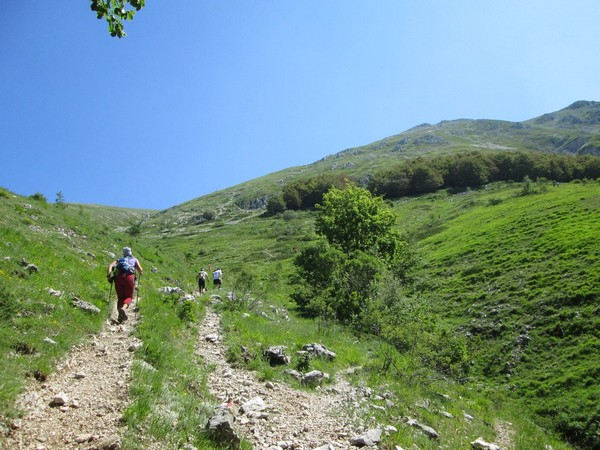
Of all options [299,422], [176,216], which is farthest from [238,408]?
[176,216]

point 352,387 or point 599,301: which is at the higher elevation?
point 352,387

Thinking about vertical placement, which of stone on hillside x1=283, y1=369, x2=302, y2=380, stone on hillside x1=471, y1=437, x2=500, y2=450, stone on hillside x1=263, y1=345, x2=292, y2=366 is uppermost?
stone on hillside x1=263, y1=345, x2=292, y2=366

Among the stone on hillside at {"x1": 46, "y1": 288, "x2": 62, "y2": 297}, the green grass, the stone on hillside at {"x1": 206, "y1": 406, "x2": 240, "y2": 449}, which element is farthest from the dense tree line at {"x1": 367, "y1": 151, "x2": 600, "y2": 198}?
the stone on hillside at {"x1": 206, "y1": 406, "x2": 240, "y2": 449}

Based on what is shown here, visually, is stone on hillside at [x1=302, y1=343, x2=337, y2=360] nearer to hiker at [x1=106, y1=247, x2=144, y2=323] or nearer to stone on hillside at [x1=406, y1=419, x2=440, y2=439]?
stone on hillside at [x1=406, y1=419, x2=440, y2=439]

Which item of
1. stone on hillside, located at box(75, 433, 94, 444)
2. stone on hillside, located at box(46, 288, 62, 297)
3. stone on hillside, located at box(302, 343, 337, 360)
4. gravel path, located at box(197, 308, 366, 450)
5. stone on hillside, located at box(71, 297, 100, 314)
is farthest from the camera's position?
stone on hillside, located at box(302, 343, 337, 360)

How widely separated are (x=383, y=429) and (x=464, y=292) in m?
31.8

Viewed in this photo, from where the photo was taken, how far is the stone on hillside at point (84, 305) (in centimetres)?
1166

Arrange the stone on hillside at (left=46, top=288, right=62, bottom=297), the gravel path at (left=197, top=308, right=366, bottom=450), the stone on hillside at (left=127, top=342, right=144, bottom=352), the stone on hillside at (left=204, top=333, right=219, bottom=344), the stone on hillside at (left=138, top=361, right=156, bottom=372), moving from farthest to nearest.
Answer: the stone on hillside at (left=204, top=333, right=219, bottom=344) < the stone on hillside at (left=46, top=288, right=62, bottom=297) < the stone on hillside at (left=127, top=342, right=144, bottom=352) < the stone on hillside at (left=138, top=361, right=156, bottom=372) < the gravel path at (left=197, top=308, right=366, bottom=450)

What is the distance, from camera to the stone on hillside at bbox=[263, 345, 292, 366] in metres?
13.3

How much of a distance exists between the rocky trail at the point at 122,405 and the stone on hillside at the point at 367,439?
8 cm

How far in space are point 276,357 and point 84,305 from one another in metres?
6.05

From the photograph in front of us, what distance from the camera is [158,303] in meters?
15.4

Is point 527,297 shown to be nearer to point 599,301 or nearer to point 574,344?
point 599,301

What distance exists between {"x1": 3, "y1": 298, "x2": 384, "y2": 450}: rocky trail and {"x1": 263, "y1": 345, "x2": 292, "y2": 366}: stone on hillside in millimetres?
1451
